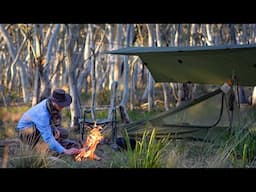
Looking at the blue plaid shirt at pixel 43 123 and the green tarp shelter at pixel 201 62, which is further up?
the green tarp shelter at pixel 201 62

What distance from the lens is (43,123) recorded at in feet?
19.8

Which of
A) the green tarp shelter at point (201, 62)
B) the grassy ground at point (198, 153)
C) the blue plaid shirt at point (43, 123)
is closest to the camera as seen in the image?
the grassy ground at point (198, 153)

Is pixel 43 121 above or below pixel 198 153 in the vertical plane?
above

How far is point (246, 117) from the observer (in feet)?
25.5

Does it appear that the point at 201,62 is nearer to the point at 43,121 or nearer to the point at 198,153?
the point at 198,153

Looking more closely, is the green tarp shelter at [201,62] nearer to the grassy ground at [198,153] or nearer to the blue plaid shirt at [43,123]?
the grassy ground at [198,153]

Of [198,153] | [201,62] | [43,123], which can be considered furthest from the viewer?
[201,62]

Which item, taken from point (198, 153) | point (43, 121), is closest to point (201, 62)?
point (198, 153)

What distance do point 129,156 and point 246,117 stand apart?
296 cm

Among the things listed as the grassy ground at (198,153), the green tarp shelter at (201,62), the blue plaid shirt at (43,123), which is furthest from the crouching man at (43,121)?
the green tarp shelter at (201,62)

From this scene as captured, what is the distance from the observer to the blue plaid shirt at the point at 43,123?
229 inches
